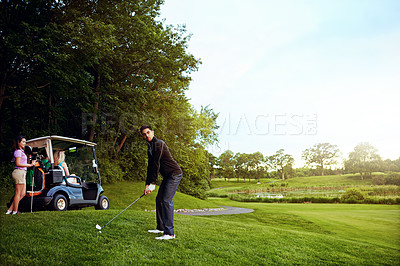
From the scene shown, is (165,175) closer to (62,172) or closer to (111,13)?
(62,172)

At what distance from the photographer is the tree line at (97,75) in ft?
43.1

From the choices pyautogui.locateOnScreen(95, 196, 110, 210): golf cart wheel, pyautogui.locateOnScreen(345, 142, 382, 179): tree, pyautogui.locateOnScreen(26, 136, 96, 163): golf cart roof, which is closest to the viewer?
pyautogui.locateOnScreen(26, 136, 96, 163): golf cart roof

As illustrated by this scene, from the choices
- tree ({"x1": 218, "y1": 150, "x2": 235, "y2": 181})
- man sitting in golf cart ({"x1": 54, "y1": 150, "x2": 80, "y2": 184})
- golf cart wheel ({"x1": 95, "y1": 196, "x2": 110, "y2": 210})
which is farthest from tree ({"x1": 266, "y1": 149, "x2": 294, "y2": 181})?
man sitting in golf cart ({"x1": 54, "y1": 150, "x2": 80, "y2": 184})

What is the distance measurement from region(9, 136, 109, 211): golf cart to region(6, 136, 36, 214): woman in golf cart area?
202 millimetres

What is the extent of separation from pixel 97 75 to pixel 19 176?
13.8m

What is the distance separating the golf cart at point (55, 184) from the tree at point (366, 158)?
38.0 metres

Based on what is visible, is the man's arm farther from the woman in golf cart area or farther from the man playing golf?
the woman in golf cart area

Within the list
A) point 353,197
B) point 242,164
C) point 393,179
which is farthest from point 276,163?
point 353,197

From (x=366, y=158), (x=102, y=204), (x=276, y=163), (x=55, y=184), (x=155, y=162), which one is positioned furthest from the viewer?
(x=276, y=163)

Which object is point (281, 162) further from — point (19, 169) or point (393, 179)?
point (19, 169)

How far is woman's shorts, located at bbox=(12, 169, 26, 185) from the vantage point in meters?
6.65

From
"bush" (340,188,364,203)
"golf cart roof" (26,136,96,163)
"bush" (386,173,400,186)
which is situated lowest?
"bush" (340,188,364,203)

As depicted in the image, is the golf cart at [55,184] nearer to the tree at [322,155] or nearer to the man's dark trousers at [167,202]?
the man's dark trousers at [167,202]

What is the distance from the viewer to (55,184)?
7.68 m
